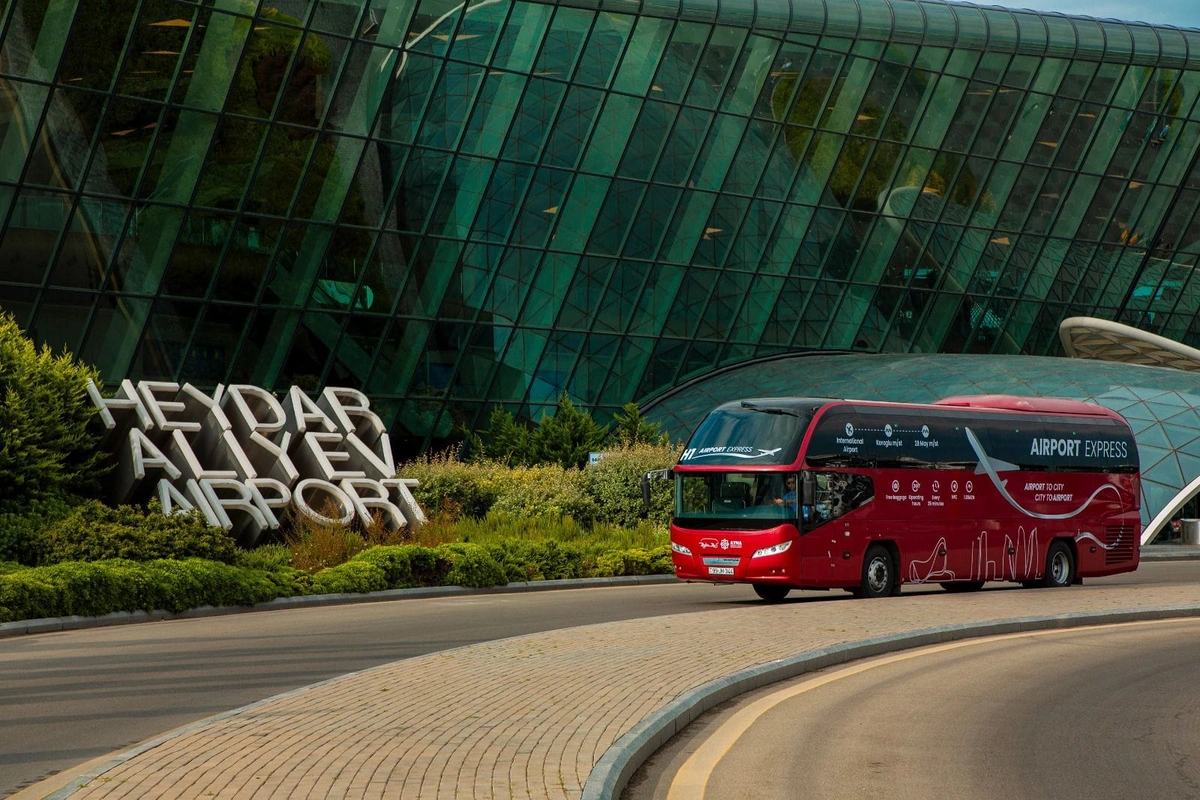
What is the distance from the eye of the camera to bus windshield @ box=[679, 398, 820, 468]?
23.3m

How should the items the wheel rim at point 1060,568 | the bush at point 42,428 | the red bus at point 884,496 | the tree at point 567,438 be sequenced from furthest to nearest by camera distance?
the tree at point 567,438, the wheel rim at point 1060,568, the bush at point 42,428, the red bus at point 884,496

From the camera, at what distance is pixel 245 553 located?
2392cm

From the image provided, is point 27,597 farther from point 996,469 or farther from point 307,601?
point 996,469

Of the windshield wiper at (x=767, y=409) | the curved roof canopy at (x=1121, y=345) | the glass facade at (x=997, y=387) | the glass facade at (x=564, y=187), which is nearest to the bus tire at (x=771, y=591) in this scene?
the windshield wiper at (x=767, y=409)

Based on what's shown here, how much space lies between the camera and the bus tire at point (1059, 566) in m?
27.0

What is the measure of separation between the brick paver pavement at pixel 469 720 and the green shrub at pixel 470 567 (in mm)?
7932

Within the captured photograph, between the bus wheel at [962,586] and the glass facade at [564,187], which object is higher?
the glass facade at [564,187]

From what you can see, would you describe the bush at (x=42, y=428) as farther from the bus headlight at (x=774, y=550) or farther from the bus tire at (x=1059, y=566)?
the bus tire at (x=1059, y=566)

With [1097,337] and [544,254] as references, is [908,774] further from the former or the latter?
[1097,337]

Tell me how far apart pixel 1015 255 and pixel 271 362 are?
85.1 ft

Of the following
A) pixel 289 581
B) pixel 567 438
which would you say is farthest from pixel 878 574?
pixel 567 438

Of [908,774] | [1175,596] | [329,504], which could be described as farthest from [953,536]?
[908,774]

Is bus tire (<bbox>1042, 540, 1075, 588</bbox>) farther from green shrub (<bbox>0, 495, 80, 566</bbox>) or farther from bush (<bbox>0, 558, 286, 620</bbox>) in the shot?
green shrub (<bbox>0, 495, 80, 566</bbox>)

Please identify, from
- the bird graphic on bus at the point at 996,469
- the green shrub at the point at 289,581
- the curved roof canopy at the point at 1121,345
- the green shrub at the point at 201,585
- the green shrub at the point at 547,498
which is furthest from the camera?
the curved roof canopy at the point at 1121,345
